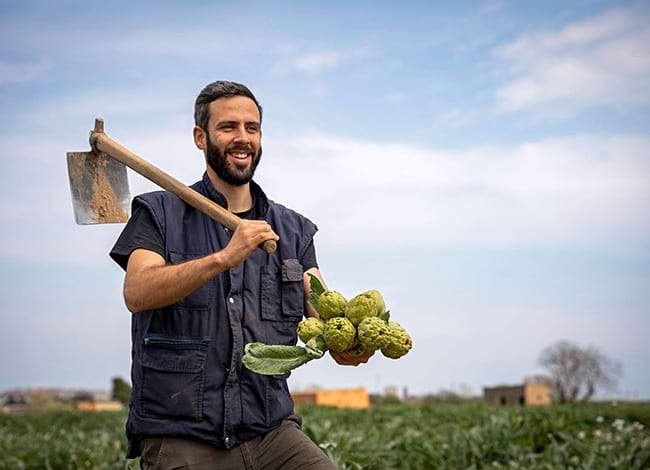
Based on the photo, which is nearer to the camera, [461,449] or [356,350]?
[356,350]

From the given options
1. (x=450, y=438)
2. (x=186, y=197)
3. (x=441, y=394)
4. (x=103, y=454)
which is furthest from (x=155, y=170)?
(x=441, y=394)

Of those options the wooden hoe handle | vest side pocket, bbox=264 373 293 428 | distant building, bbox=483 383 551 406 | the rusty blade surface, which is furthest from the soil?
distant building, bbox=483 383 551 406

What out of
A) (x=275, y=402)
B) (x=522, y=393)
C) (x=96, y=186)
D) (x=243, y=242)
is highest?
(x=96, y=186)

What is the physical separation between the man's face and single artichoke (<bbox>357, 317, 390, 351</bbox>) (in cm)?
87

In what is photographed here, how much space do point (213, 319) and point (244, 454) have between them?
1.78ft

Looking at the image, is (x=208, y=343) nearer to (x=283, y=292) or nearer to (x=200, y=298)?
(x=200, y=298)

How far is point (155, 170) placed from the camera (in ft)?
12.7

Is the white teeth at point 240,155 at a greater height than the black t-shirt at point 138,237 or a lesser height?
greater

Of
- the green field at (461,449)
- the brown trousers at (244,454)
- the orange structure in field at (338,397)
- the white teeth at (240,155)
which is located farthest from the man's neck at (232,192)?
the orange structure in field at (338,397)

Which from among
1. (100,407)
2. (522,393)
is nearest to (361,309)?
(100,407)

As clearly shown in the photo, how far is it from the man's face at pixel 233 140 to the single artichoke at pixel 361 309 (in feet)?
2.51

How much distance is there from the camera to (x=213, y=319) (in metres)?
3.47

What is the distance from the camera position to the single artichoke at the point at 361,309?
11.0 ft

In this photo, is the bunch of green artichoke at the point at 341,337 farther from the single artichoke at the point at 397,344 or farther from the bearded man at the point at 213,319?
the bearded man at the point at 213,319
